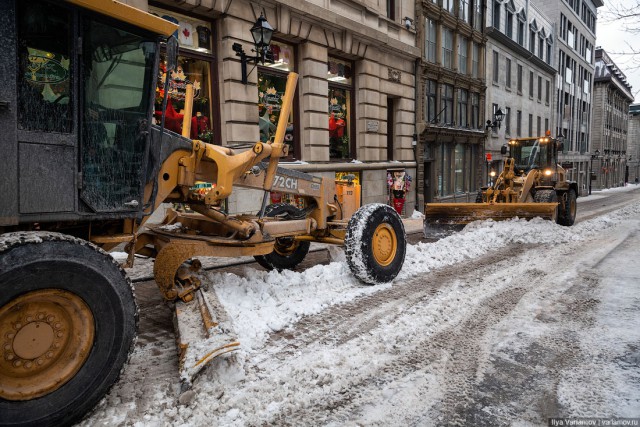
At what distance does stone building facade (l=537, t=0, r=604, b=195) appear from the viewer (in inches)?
1401

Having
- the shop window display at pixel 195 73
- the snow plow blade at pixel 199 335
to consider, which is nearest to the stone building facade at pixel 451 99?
the shop window display at pixel 195 73

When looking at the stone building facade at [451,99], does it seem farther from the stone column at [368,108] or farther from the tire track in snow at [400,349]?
the tire track in snow at [400,349]

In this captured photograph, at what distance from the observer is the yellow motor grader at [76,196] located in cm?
238

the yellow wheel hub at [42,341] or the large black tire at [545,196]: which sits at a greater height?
the large black tire at [545,196]

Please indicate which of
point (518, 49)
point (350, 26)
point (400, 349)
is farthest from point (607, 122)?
point (400, 349)

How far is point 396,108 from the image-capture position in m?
17.5

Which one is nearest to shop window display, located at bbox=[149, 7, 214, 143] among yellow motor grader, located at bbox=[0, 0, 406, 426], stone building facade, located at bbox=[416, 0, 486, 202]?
yellow motor grader, located at bbox=[0, 0, 406, 426]

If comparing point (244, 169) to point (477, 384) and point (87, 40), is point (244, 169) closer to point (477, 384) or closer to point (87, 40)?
point (87, 40)

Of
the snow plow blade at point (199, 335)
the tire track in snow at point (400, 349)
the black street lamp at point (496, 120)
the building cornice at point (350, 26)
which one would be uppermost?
the building cornice at point (350, 26)

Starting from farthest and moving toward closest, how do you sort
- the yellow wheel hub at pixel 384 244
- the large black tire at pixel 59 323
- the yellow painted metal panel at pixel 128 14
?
the yellow wheel hub at pixel 384 244 < the yellow painted metal panel at pixel 128 14 < the large black tire at pixel 59 323

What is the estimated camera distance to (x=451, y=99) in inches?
832

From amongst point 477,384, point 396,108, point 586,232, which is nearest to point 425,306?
point 477,384

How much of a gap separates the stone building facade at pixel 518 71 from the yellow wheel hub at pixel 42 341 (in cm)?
2315

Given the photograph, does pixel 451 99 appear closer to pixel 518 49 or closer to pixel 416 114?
pixel 416 114
